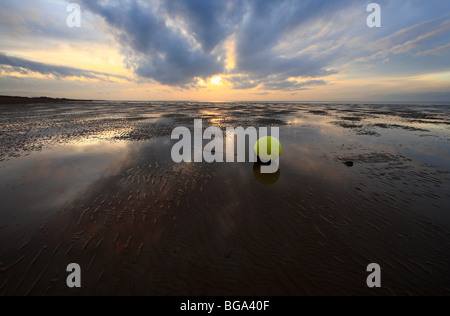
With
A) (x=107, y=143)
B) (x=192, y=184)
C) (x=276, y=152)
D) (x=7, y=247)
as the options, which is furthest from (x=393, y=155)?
(x=107, y=143)

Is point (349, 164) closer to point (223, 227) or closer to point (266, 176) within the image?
point (266, 176)

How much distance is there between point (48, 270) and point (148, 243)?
6.47ft

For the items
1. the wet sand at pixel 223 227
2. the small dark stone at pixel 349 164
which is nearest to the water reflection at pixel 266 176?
the wet sand at pixel 223 227

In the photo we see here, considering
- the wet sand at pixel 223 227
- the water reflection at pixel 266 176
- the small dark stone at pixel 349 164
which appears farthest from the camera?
the small dark stone at pixel 349 164

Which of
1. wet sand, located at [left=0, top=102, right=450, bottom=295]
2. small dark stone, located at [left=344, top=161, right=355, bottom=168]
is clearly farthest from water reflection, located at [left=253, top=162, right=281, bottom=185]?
small dark stone, located at [left=344, top=161, right=355, bottom=168]

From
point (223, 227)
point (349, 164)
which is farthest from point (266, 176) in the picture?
point (349, 164)

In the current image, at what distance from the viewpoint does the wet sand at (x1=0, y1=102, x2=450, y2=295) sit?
136 inches

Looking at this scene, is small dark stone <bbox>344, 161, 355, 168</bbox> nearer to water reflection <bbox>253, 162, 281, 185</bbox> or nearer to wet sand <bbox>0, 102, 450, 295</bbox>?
wet sand <bbox>0, 102, 450, 295</bbox>

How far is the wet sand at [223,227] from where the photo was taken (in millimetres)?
3449

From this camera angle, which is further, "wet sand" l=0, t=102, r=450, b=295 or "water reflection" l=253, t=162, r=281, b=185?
"water reflection" l=253, t=162, r=281, b=185

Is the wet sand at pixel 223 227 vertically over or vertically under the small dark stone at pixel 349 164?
under

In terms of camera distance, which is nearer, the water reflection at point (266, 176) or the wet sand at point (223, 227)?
the wet sand at point (223, 227)

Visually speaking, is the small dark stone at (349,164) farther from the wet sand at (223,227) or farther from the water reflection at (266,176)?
the water reflection at (266,176)
